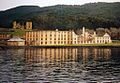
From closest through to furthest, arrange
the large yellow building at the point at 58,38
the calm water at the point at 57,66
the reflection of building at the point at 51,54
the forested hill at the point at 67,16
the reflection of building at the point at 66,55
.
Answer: the calm water at the point at 57,66 < the reflection of building at the point at 66,55 < the reflection of building at the point at 51,54 < the forested hill at the point at 67,16 < the large yellow building at the point at 58,38

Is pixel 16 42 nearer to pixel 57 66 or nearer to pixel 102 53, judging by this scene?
pixel 102 53

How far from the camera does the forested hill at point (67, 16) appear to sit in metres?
18.0

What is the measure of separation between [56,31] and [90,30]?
1.50 metres

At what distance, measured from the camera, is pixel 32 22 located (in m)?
18.3

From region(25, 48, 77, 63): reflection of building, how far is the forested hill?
0.94 m

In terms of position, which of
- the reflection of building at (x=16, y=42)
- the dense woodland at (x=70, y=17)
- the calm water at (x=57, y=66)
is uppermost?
the dense woodland at (x=70, y=17)

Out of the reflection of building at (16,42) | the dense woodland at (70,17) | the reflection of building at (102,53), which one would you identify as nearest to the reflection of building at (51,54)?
the reflection of building at (16,42)

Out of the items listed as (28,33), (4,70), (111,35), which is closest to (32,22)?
(28,33)

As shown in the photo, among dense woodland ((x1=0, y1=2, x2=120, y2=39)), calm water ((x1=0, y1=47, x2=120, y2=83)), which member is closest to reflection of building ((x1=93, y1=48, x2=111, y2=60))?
calm water ((x1=0, y1=47, x2=120, y2=83))

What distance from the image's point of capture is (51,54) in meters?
18.2

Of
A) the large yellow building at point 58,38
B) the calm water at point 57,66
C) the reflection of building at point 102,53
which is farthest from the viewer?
the large yellow building at point 58,38

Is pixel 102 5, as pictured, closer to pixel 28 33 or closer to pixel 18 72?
pixel 28 33

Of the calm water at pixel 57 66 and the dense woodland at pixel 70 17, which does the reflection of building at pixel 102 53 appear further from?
the dense woodland at pixel 70 17

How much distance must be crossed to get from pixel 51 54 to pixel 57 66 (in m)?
4.17
